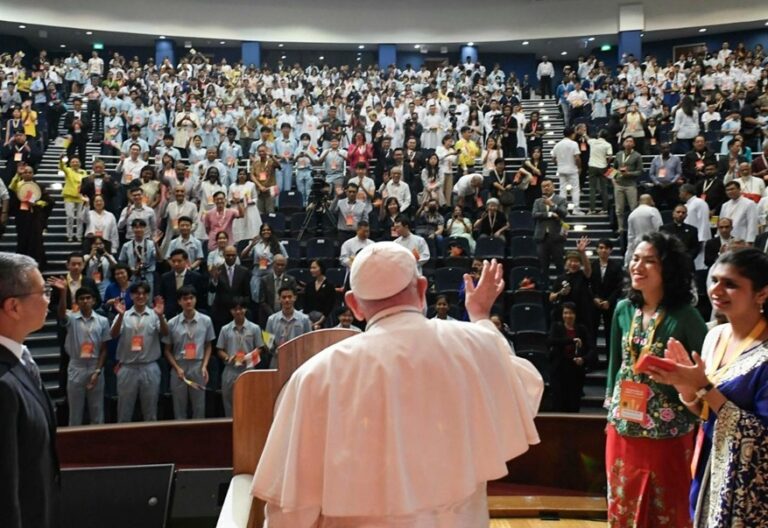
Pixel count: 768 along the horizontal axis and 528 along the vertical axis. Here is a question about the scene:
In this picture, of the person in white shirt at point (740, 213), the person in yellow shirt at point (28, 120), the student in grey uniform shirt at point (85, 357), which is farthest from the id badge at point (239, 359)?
the person in yellow shirt at point (28, 120)

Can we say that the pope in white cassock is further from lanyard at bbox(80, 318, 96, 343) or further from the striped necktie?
lanyard at bbox(80, 318, 96, 343)

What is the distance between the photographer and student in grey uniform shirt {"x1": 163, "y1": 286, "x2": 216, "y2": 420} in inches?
271

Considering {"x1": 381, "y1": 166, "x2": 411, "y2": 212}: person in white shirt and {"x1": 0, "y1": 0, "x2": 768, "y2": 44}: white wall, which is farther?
{"x1": 0, "y1": 0, "x2": 768, "y2": 44}: white wall

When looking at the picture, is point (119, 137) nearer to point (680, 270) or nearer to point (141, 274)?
point (141, 274)

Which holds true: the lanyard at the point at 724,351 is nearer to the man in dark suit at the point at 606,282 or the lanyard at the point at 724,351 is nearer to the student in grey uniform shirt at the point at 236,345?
the student in grey uniform shirt at the point at 236,345

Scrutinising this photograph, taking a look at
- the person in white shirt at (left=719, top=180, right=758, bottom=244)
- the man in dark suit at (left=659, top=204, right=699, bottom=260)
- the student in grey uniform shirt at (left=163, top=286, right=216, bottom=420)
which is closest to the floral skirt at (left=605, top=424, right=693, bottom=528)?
the student in grey uniform shirt at (left=163, top=286, right=216, bottom=420)

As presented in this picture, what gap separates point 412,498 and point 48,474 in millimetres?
1178

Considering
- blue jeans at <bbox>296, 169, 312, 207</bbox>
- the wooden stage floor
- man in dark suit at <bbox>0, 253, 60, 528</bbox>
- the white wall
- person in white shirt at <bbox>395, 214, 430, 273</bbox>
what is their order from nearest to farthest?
man in dark suit at <bbox>0, 253, 60, 528</bbox> < the wooden stage floor < person in white shirt at <bbox>395, 214, 430, 273</bbox> < blue jeans at <bbox>296, 169, 312, 207</bbox> < the white wall

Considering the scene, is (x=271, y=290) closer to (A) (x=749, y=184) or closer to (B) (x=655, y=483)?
(B) (x=655, y=483)

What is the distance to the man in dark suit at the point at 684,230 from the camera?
8.52m

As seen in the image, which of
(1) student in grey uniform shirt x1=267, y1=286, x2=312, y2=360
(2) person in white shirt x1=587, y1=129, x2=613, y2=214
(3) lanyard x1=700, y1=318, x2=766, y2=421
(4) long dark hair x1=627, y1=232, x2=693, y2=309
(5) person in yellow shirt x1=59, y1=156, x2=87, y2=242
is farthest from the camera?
(2) person in white shirt x1=587, y1=129, x2=613, y2=214

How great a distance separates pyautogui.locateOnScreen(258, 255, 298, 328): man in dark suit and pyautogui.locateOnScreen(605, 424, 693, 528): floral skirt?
5376 mm

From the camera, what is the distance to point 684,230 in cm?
857

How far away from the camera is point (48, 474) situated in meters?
2.23
